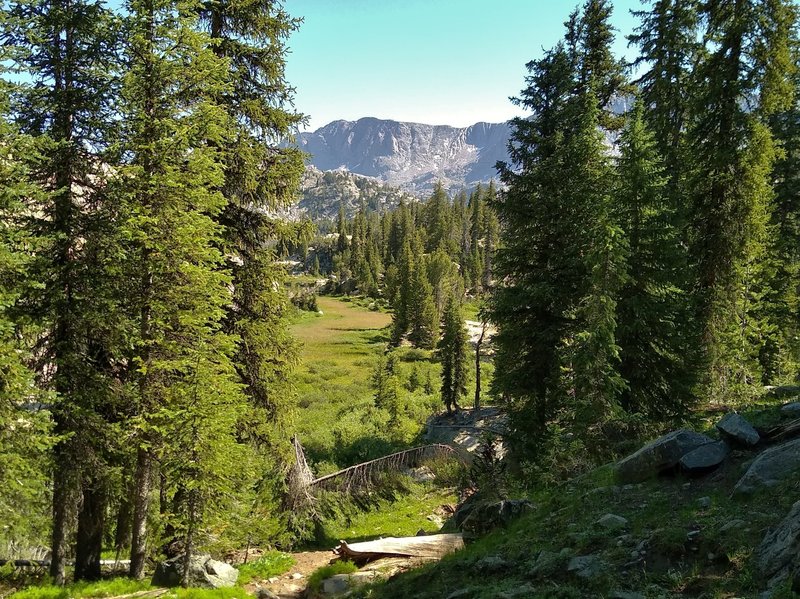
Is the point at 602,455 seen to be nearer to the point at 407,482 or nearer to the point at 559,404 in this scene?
the point at 559,404

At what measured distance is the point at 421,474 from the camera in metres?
22.2

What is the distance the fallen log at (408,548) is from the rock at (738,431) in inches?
195

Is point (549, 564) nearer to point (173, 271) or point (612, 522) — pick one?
point (612, 522)

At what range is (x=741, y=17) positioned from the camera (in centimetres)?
1534

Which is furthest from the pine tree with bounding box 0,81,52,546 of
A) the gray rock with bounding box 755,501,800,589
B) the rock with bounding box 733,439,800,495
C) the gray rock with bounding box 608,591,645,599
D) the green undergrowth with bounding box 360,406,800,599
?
the rock with bounding box 733,439,800,495

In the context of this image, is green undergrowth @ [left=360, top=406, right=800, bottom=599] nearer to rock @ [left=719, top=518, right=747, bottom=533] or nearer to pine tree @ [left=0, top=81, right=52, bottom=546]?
rock @ [left=719, top=518, right=747, bottom=533]

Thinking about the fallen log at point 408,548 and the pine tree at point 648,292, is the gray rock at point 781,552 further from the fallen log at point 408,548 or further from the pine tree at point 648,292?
the pine tree at point 648,292

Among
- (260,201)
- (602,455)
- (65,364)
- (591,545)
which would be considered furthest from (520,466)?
(65,364)

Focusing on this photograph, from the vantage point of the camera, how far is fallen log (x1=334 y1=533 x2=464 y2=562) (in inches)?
360

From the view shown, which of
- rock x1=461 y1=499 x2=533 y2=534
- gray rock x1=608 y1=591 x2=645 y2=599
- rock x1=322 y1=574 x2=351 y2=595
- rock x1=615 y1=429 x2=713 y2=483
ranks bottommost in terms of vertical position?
rock x1=322 y1=574 x2=351 y2=595

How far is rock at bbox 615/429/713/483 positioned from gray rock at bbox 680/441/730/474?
6.0 inches

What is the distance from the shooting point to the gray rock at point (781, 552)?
4.08m

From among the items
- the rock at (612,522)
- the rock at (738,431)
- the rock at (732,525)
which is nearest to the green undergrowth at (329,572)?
the rock at (612,522)

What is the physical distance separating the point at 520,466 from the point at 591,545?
764 cm
